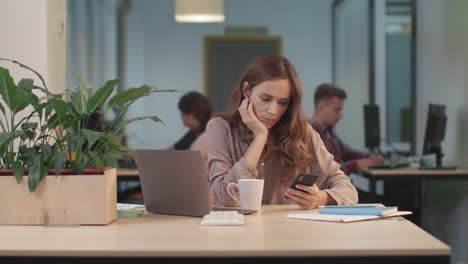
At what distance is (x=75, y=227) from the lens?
2.21m

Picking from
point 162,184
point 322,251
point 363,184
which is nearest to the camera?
point 322,251

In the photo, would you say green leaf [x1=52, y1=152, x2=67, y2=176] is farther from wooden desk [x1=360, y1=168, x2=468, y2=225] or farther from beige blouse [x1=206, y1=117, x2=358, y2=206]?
wooden desk [x1=360, y1=168, x2=468, y2=225]

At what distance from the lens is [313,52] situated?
10555 mm

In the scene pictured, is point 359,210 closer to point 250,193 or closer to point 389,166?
point 250,193

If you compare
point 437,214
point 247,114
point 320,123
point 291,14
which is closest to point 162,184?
point 247,114

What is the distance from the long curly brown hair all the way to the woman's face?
0.8 inches

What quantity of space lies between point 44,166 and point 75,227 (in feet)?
0.69

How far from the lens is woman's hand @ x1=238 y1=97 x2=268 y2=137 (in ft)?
9.65

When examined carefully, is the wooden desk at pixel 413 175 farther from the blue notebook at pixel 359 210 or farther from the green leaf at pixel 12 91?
the green leaf at pixel 12 91

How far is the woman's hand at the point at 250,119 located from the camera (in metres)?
2.94

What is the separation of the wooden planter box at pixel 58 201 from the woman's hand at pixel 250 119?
857mm

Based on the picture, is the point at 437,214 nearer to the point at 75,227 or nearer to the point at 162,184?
the point at 162,184

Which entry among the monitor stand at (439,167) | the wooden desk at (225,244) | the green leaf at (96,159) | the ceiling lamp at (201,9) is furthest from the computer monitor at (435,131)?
the green leaf at (96,159)

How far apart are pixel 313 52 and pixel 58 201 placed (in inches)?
338
